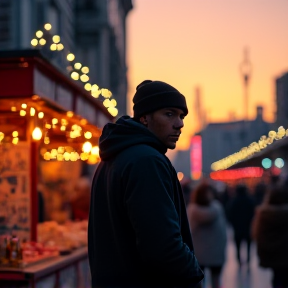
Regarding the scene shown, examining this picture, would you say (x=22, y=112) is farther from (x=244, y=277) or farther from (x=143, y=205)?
(x=244, y=277)

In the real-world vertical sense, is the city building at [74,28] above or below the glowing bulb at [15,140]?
above

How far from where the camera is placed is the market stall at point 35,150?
733 cm

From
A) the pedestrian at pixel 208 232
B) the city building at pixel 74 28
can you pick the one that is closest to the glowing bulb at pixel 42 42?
Result: the pedestrian at pixel 208 232

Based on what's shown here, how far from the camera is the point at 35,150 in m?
8.89

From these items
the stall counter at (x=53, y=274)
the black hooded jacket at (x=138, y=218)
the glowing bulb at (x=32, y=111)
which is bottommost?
the stall counter at (x=53, y=274)

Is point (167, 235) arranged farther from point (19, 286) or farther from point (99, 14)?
point (99, 14)

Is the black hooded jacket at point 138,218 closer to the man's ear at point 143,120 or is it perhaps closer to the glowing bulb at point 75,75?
the man's ear at point 143,120

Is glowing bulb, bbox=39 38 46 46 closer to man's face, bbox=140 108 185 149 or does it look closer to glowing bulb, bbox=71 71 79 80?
glowing bulb, bbox=71 71 79 80

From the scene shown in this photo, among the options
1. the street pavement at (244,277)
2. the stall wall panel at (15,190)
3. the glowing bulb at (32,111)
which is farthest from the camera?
the street pavement at (244,277)

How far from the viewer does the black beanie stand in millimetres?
3396

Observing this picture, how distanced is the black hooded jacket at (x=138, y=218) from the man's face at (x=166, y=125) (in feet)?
0.18

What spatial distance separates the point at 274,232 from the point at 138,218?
6.87 meters

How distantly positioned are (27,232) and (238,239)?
25.4 ft

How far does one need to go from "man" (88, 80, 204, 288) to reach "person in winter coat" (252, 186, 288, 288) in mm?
6286
